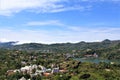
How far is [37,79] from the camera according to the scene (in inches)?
4218

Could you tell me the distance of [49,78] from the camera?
358 feet

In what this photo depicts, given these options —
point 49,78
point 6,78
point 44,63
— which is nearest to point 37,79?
point 49,78

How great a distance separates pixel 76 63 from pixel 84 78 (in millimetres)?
41331

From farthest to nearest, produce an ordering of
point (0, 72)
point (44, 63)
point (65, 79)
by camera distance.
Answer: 1. point (44, 63)
2. point (0, 72)
3. point (65, 79)

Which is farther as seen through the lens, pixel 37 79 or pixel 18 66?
pixel 18 66

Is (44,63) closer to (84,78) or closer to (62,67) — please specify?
(62,67)

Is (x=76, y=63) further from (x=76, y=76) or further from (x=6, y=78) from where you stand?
(x=6, y=78)

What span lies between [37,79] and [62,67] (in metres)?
43.5

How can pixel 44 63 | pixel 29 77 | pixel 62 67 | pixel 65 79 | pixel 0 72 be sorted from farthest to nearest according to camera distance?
pixel 44 63
pixel 62 67
pixel 0 72
pixel 29 77
pixel 65 79

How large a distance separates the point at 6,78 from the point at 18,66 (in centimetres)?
4103

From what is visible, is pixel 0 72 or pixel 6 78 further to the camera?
pixel 0 72

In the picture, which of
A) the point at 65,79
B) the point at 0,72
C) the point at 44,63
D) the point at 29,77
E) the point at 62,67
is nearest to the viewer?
the point at 65,79

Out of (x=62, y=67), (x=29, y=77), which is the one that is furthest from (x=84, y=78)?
(x=62, y=67)

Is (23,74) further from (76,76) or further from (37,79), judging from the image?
(76,76)
